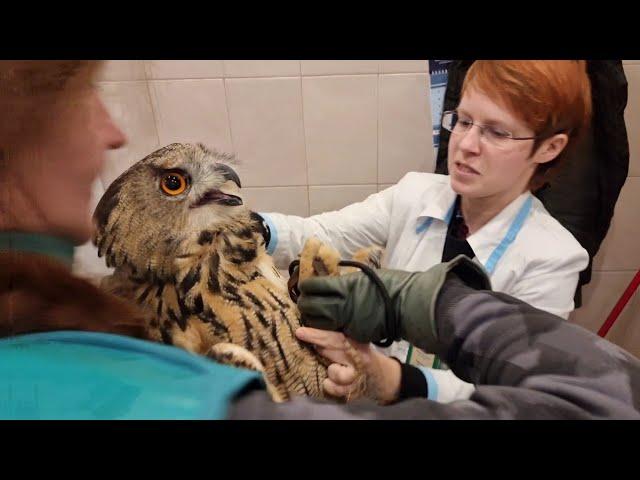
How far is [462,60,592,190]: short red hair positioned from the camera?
376 millimetres

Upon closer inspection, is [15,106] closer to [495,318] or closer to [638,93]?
[495,318]

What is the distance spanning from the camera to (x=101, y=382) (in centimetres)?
19

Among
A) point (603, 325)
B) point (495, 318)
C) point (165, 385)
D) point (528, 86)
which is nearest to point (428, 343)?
point (495, 318)

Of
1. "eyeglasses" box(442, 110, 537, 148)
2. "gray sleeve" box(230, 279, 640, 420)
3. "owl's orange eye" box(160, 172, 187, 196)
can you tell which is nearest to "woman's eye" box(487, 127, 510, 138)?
"eyeglasses" box(442, 110, 537, 148)

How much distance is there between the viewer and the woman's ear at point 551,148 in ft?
1.59

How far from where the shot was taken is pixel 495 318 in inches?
10.4

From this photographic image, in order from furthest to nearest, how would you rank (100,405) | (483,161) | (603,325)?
(603,325) → (483,161) → (100,405)

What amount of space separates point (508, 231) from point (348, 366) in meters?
0.33

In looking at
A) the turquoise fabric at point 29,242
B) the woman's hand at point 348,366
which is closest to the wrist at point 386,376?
the woman's hand at point 348,366

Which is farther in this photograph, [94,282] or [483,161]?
[483,161]

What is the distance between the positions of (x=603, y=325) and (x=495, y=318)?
79 centimetres

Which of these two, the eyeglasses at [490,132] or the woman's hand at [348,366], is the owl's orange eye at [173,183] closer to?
the woman's hand at [348,366]

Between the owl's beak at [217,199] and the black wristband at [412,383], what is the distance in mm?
234
